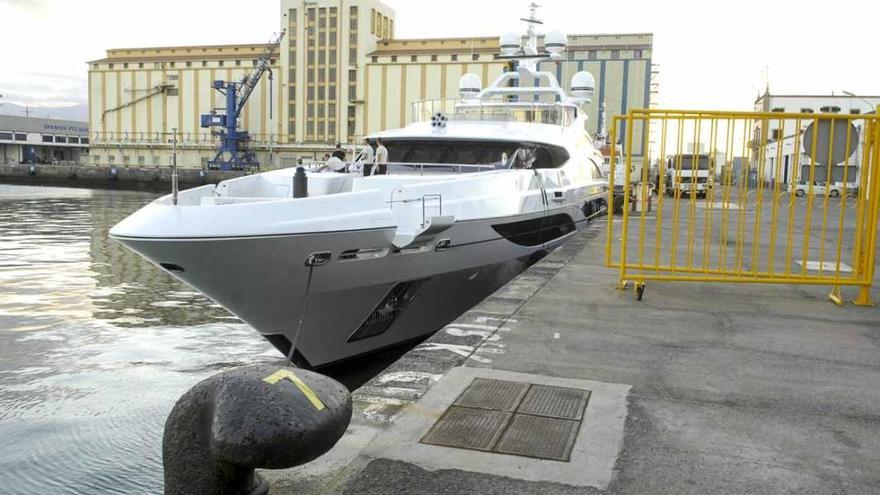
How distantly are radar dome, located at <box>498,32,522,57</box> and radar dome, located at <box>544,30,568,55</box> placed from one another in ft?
2.01

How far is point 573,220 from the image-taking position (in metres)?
11.8

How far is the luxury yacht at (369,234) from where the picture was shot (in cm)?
618

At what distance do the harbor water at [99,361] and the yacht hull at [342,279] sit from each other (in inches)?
16.4

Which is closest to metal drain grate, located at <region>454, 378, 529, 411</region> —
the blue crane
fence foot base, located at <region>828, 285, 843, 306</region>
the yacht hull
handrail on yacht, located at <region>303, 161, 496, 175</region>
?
the yacht hull

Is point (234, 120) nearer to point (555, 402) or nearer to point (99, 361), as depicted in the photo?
point (99, 361)

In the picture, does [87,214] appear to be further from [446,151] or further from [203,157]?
[203,157]

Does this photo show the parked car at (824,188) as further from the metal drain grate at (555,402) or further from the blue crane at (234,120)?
the blue crane at (234,120)

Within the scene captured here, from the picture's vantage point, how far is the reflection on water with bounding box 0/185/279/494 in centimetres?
493

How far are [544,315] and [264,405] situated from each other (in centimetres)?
404

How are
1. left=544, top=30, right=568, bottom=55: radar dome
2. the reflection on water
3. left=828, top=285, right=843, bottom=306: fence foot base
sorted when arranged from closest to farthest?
the reflection on water < left=828, top=285, right=843, bottom=306: fence foot base < left=544, top=30, right=568, bottom=55: radar dome

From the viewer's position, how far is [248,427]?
2.26 meters

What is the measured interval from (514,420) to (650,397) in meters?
0.89

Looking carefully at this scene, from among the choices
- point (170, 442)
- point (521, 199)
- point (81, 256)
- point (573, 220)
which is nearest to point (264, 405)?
point (170, 442)

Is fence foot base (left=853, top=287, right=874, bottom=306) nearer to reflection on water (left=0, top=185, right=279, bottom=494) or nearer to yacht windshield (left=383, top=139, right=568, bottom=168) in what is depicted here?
yacht windshield (left=383, top=139, right=568, bottom=168)
